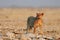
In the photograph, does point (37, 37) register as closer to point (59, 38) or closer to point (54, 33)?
point (59, 38)

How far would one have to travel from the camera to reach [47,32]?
1600 cm

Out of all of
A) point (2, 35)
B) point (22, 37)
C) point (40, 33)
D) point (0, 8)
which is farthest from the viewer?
point (0, 8)

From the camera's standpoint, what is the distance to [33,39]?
44.2ft

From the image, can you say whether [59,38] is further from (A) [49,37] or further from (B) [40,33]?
(B) [40,33]

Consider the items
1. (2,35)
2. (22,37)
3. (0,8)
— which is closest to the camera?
(22,37)

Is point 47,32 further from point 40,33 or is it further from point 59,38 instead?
point 59,38

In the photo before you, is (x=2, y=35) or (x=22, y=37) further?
(x=2, y=35)

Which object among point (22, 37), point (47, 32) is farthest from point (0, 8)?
point (22, 37)

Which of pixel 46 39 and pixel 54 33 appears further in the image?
pixel 54 33

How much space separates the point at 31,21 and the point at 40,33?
2.36 ft

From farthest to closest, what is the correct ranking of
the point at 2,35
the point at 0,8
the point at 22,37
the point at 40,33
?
the point at 0,8
the point at 40,33
the point at 2,35
the point at 22,37

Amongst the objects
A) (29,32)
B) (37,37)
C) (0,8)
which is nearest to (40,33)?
(29,32)

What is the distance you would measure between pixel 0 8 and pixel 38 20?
2496 centimetres

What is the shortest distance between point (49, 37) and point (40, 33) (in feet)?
4.33
